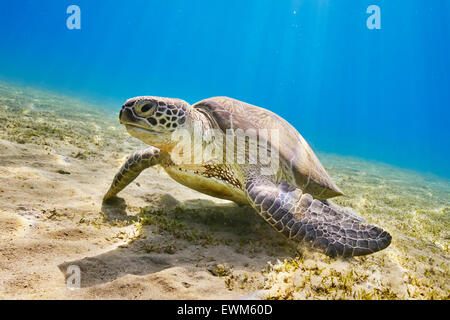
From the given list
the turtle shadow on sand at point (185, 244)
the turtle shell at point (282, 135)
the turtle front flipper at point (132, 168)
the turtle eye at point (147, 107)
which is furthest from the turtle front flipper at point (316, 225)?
the turtle front flipper at point (132, 168)

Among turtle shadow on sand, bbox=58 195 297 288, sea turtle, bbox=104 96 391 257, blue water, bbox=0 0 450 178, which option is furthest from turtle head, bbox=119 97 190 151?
blue water, bbox=0 0 450 178

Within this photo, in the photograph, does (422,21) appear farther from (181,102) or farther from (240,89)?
(181,102)

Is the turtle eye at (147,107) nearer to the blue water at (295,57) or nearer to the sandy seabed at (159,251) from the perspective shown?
the sandy seabed at (159,251)

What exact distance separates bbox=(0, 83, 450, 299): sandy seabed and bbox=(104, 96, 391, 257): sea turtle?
270 millimetres

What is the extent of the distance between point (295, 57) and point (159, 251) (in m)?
148

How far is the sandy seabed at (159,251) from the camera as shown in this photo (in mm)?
1661

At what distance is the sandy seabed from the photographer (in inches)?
65.4

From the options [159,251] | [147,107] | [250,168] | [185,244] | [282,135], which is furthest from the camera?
[282,135]

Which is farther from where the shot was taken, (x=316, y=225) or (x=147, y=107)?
(x=147, y=107)

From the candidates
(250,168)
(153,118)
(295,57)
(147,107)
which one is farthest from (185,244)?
(295,57)

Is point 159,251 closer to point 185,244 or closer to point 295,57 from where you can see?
point 185,244

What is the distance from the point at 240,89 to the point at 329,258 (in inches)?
6313

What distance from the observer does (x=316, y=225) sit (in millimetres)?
2289
